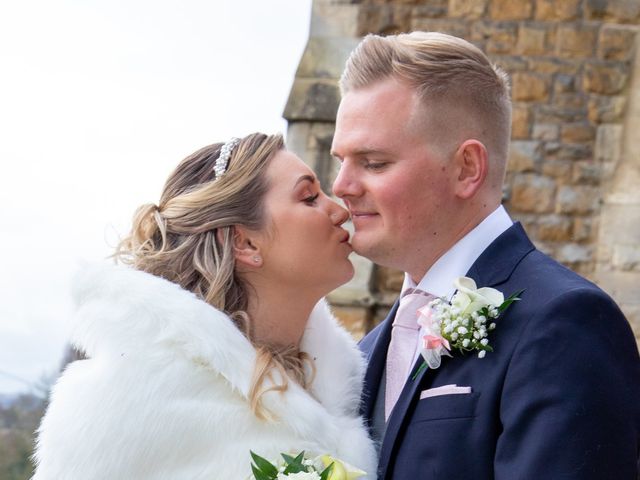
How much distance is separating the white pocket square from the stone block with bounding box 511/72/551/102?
4.25 meters

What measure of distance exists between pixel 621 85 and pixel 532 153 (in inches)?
27.0

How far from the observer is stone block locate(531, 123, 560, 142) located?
269 inches

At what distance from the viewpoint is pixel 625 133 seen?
22.4 feet

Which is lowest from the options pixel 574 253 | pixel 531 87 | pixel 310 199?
pixel 574 253

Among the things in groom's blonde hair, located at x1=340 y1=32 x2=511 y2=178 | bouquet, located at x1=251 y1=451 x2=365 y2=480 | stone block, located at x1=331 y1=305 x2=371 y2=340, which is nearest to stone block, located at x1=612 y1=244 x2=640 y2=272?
stone block, located at x1=331 y1=305 x2=371 y2=340

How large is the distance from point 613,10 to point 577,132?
0.81 m

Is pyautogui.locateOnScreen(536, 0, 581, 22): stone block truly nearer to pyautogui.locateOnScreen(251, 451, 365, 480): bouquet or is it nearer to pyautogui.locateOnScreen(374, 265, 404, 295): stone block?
pyautogui.locateOnScreen(374, 265, 404, 295): stone block

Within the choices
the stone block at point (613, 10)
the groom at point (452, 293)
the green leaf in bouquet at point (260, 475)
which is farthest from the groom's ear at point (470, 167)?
the stone block at point (613, 10)

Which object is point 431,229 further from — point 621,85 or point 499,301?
point 621,85

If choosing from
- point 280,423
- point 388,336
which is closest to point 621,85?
point 388,336

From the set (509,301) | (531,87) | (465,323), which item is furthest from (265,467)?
(531,87)

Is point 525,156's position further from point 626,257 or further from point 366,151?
point 366,151

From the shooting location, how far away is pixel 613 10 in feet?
22.6

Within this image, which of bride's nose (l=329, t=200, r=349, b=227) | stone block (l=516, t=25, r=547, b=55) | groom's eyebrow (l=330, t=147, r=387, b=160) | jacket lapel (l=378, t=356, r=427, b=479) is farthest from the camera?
stone block (l=516, t=25, r=547, b=55)
